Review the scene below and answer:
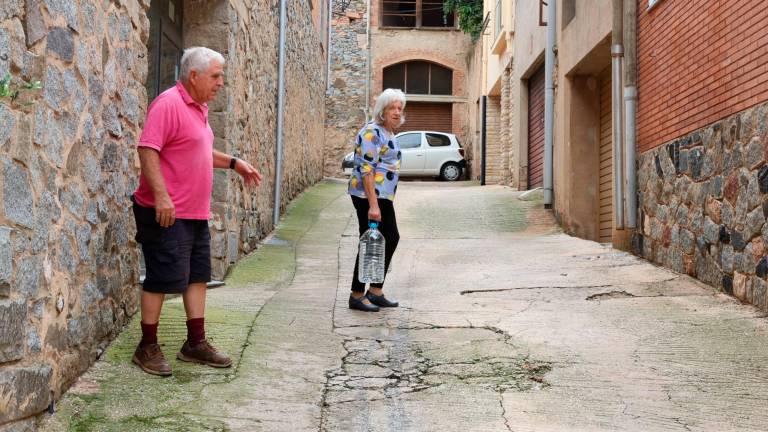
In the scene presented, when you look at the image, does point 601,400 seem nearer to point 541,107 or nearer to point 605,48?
point 605,48

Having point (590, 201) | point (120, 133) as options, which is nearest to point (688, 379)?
point (120, 133)

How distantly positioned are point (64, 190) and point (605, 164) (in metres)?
8.62

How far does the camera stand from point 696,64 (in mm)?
7016

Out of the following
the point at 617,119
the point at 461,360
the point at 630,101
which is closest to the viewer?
the point at 461,360

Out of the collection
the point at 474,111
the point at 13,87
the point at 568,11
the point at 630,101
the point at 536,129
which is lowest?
the point at 13,87

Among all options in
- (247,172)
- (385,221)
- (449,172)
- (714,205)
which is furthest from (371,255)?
(449,172)

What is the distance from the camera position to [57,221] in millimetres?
3570

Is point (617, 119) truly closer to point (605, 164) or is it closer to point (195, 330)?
point (605, 164)

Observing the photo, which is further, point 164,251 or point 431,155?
point 431,155

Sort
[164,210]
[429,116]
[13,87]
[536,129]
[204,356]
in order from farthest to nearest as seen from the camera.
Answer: [429,116], [536,129], [204,356], [164,210], [13,87]

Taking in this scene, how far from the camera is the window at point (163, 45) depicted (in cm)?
663

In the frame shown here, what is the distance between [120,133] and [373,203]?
5.97 ft

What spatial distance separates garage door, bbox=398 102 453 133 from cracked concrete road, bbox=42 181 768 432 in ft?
62.7

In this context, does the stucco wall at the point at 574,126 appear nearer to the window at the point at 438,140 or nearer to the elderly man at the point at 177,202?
the elderly man at the point at 177,202
